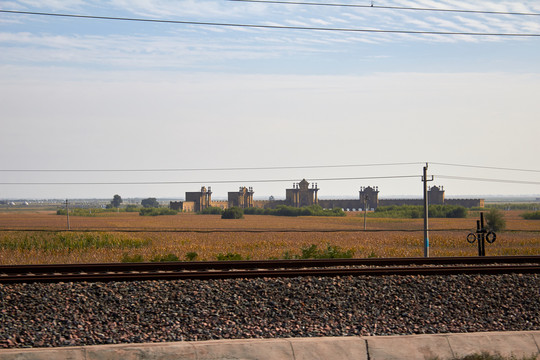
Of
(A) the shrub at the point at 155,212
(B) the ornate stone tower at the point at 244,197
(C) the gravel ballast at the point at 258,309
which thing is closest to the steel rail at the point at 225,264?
(C) the gravel ballast at the point at 258,309

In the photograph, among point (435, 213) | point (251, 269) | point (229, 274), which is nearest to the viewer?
point (229, 274)

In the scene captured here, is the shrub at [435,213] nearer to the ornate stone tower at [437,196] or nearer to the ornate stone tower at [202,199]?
the ornate stone tower at [437,196]

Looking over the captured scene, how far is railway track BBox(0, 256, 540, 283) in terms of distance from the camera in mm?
14719

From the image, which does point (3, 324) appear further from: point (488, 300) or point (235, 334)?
point (488, 300)

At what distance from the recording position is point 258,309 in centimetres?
1237

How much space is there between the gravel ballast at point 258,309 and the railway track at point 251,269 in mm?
726

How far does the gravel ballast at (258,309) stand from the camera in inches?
437

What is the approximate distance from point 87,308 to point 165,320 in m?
1.73

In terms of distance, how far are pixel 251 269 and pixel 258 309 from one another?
5470 millimetres

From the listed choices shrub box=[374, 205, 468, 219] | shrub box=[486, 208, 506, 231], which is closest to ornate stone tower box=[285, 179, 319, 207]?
shrub box=[374, 205, 468, 219]

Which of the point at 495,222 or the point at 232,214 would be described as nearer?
the point at 495,222

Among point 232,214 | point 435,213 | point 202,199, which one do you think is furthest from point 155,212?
point 435,213

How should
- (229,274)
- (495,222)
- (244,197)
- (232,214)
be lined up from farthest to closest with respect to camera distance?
(244,197), (232,214), (495,222), (229,274)

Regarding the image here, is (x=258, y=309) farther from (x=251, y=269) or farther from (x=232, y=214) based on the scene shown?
(x=232, y=214)
